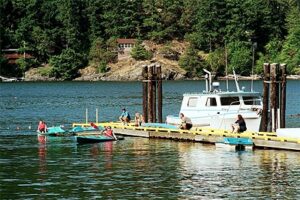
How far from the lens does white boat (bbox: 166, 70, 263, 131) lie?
61531mm

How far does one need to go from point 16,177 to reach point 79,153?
34.1 ft

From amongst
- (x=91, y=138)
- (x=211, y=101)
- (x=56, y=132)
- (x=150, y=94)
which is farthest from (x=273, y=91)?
(x=56, y=132)

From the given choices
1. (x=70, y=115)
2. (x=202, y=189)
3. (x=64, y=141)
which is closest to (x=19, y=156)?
(x=64, y=141)

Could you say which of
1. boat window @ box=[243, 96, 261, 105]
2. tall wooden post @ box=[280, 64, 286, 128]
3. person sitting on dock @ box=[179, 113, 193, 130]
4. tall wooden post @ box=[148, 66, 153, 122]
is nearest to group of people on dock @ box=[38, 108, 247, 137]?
person sitting on dock @ box=[179, 113, 193, 130]

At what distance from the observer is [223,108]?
6328cm

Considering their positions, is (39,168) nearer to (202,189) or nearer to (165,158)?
(165,158)

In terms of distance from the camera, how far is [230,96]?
63594mm

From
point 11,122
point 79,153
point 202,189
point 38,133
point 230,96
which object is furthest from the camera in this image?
point 11,122

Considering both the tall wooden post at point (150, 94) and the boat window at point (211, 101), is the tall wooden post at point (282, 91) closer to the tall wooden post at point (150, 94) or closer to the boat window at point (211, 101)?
the boat window at point (211, 101)

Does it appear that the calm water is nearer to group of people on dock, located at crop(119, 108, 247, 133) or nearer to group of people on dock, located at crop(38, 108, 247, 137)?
group of people on dock, located at crop(38, 108, 247, 137)

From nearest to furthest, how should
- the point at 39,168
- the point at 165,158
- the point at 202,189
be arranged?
the point at 202,189 → the point at 39,168 → the point at 165,158

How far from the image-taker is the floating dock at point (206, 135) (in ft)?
177

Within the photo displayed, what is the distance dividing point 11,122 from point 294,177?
4884 centimetres

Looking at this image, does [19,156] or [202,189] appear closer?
[202,189]
